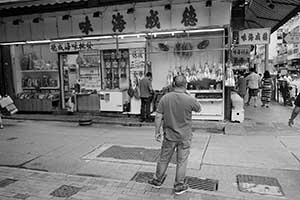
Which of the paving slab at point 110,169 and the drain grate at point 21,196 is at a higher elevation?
the drain grate at point 21,196

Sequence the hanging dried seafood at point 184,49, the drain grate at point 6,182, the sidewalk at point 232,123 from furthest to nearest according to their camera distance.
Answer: the hanging dried seafood at point 184,49
the sidewalk at point 232,123
the drain grate at point 6,182

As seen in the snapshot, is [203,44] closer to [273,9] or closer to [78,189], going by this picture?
[273,9]

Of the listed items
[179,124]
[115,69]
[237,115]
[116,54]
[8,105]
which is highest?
[116,54]

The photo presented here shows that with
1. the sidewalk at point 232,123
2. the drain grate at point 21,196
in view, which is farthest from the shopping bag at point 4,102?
the drain grate at point 21,196

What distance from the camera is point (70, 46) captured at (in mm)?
10867

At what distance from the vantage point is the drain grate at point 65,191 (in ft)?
13.4

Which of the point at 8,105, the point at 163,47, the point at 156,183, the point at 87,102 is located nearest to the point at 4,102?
the point at 8,105

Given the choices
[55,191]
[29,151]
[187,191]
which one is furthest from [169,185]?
[29,151]

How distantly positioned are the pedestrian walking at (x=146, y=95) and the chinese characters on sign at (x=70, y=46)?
290 centimetres

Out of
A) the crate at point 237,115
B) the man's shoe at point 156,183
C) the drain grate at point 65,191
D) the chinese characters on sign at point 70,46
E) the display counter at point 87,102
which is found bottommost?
the drain grate at point 65,191

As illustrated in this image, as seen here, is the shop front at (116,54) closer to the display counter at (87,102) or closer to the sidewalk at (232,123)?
the display counter at (87,102)

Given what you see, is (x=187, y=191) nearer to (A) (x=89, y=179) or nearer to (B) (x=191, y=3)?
(A) (x=89, y=179)

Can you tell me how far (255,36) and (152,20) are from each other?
4.62 metres

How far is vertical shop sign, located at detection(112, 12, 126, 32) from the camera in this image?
10062mm
